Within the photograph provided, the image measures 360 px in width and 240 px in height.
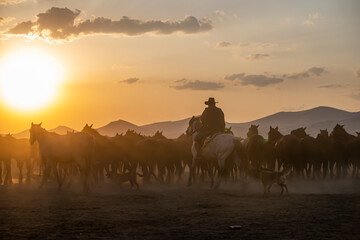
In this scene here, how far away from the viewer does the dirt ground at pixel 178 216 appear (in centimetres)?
1025

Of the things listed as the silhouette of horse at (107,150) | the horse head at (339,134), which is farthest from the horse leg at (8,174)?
the horse head at (339,134)

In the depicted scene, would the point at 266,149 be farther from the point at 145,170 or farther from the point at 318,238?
the point at 318,238

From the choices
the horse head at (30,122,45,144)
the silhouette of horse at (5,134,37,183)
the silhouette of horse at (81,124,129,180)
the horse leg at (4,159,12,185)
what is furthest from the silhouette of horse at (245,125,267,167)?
the horse leg at (4,159,12,185)

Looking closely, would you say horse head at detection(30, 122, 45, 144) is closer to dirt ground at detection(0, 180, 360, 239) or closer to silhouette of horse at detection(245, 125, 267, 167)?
dirt ground at detection(0, 180, 360, 239)

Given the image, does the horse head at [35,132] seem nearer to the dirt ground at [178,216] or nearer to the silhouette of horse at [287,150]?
the dirt ground at [178,216]

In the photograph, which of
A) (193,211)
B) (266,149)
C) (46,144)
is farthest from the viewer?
(266,149)

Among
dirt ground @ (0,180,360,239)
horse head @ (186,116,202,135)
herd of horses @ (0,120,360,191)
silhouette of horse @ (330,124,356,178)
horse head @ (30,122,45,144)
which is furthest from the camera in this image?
silhouette of horse @ (330,124,356,178)

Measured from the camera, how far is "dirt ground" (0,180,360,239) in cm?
1025

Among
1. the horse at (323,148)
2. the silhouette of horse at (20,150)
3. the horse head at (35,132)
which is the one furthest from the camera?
the horse at (323,148)

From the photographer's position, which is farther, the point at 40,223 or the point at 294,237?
the point at 40,223

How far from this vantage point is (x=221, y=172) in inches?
814

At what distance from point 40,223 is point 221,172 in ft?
33.8

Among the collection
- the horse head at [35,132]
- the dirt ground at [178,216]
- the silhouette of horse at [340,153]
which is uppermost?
the horse head at [35,132]

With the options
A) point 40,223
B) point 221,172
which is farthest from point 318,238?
point 221,172
